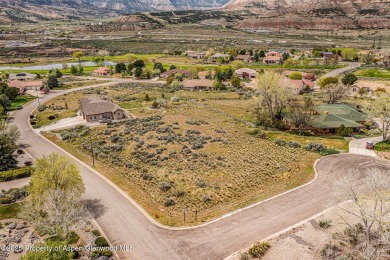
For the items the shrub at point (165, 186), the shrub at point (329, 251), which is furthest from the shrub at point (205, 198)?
the shrub at point (329, 251)

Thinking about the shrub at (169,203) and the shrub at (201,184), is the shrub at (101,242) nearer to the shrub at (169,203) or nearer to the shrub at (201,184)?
the shrub at (169,203)

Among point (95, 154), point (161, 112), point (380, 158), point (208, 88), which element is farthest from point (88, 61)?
point (380, 158)

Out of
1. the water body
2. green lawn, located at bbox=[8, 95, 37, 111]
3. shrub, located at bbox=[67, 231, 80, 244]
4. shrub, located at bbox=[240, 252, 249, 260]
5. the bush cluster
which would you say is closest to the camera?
shrub, located at bbox=[240, 252, 249, 260]

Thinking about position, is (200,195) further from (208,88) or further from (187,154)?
(208,88)

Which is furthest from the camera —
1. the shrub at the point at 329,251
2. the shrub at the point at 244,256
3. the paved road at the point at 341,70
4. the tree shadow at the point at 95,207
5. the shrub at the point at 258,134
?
the paved road at the point at 341,70

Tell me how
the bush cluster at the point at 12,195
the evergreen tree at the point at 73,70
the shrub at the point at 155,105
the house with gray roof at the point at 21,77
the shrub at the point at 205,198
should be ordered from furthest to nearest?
the evergreen tree at the point at 73,70 < the house with gray roof at the point at 21,77 < the shrub at the point at 155,105 < the bush cluster at the point at 12,195 < the shrub at the point at 205,198

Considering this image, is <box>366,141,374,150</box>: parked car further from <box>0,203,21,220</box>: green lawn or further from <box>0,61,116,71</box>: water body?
<box>0,61,116,71</box>: water body

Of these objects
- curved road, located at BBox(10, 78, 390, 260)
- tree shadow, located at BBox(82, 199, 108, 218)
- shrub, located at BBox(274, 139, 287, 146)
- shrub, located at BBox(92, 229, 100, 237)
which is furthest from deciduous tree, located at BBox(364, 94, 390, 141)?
shrub, located at BBox(92, 229, 100, 237)
